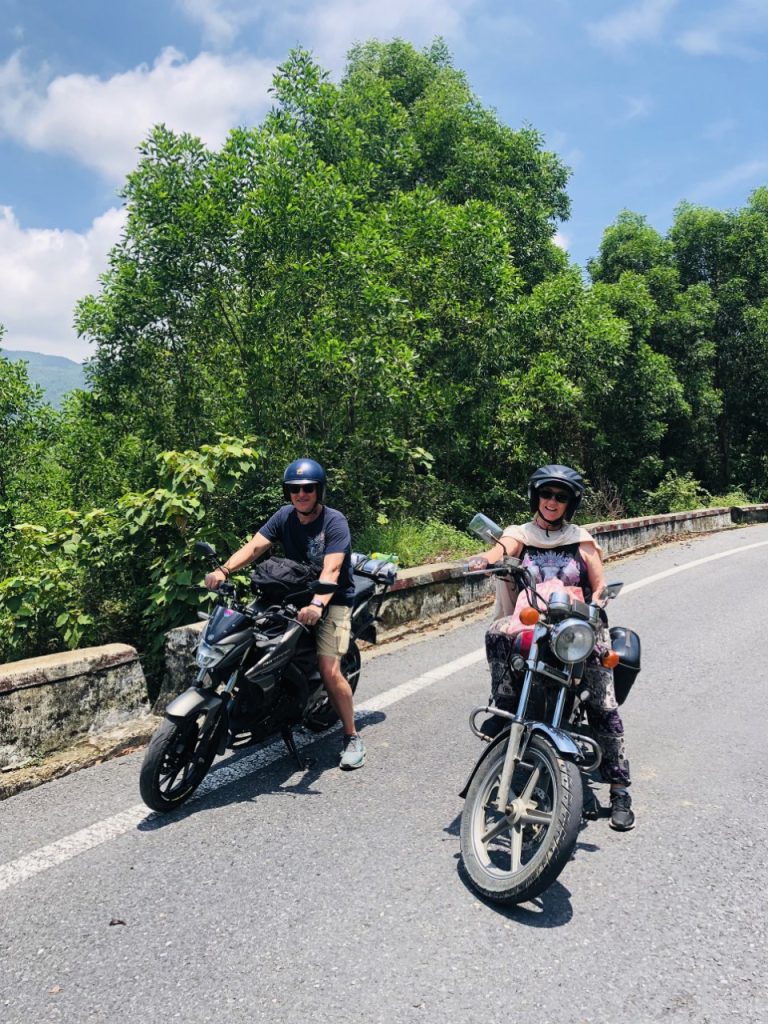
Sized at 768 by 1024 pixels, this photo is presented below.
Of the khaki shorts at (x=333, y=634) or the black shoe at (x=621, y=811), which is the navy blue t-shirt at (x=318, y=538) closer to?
the khaki shorts at (x=333, y=634)

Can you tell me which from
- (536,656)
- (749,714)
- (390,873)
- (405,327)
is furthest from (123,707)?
(405,327)

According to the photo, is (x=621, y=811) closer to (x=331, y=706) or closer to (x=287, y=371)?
(x=331, y=706)

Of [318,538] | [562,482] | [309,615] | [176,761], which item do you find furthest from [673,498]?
[176,761]

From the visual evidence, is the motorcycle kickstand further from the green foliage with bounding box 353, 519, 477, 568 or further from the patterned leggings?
the green foliage with bounding box 353, 519, 477, 568

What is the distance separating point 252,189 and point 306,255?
4.04 ft

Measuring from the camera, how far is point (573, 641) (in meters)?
3.23

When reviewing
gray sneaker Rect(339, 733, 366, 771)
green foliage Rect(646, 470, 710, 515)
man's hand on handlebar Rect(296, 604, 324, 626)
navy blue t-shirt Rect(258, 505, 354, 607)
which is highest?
navy blue t-shirt Rect(258, 505, 354, 607)

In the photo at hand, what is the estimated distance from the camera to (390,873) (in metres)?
3.24

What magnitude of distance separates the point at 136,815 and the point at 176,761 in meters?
0.31

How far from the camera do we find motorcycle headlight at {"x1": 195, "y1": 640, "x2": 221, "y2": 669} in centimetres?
391

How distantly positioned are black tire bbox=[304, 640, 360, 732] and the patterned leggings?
132 centimetres

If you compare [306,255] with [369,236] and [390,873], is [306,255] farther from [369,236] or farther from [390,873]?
[390,873]

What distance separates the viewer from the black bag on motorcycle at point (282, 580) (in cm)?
434

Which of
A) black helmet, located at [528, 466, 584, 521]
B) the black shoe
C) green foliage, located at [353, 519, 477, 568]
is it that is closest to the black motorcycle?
black helmet, located at [528, 466, 584, 521]
